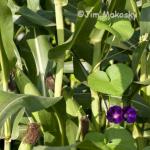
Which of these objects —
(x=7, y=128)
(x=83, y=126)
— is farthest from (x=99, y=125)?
(x=7, y=128)

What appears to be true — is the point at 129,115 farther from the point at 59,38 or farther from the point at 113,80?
the point at 59,38

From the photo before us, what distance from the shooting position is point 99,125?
1112 millimetres

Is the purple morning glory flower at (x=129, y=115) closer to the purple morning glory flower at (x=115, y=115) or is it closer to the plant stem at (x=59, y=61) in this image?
the purple morning glory flower at (x=115, y=115)

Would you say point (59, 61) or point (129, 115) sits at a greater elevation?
Answer: point (59, 61)

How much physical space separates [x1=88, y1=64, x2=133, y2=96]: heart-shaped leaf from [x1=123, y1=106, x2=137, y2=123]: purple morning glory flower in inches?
3.8

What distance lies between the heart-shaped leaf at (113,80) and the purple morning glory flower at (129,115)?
0.32 ft

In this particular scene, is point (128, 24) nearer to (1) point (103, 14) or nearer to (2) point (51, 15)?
(1) point (103, 14)

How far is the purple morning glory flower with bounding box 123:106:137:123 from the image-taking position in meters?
1.03

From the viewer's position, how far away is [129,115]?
3.38 ft

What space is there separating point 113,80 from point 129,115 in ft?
0.33

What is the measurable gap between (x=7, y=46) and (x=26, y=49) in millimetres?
239

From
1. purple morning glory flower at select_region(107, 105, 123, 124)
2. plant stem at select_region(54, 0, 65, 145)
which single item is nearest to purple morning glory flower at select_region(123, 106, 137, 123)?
purple morning glory flower at select_region(107, 105, 123, 124)

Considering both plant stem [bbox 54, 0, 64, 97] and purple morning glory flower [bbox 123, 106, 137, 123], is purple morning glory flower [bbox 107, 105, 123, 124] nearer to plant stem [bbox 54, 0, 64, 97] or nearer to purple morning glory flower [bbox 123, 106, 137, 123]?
purple morning glory flower [bbox 123, 106, 137, 123]

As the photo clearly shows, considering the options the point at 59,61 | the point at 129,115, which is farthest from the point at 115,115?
the point at 59,61
